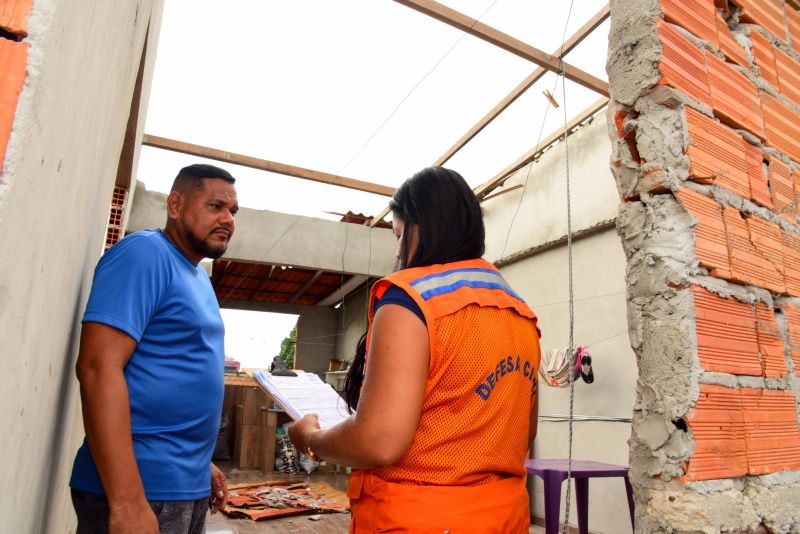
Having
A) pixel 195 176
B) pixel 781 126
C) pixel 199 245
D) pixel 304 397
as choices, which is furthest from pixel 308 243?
pixel 781 126

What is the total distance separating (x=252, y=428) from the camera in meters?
7.82

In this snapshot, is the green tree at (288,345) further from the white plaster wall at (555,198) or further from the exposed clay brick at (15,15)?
the exposed clay brick at (15,15)

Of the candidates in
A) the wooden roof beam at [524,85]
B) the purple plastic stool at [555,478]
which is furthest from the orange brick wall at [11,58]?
the purple plastic stool at [555,478]

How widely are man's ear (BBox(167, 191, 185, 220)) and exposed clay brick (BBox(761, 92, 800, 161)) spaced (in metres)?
1.69

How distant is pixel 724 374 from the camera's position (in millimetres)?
1109

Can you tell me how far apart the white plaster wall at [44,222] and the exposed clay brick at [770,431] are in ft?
4.35

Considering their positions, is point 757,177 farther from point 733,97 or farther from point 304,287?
point 304,287

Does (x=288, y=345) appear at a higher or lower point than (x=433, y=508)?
higher

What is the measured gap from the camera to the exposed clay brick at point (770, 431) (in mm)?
1133

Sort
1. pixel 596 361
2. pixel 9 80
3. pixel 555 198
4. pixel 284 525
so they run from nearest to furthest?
pixel 9 80
pixel 284 525
pixel 596 361
pixel 555 198

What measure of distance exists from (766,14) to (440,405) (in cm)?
157

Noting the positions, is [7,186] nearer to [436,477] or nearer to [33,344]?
[33,344]

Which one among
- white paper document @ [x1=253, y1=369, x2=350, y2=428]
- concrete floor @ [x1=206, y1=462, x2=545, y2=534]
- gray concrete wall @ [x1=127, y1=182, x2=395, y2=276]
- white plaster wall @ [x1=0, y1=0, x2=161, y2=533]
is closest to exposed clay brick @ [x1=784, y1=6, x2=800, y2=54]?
white paper document @ [x1=253, y1=369, x2=350, y2=428]

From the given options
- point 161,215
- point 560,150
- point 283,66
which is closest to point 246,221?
point 161,215
